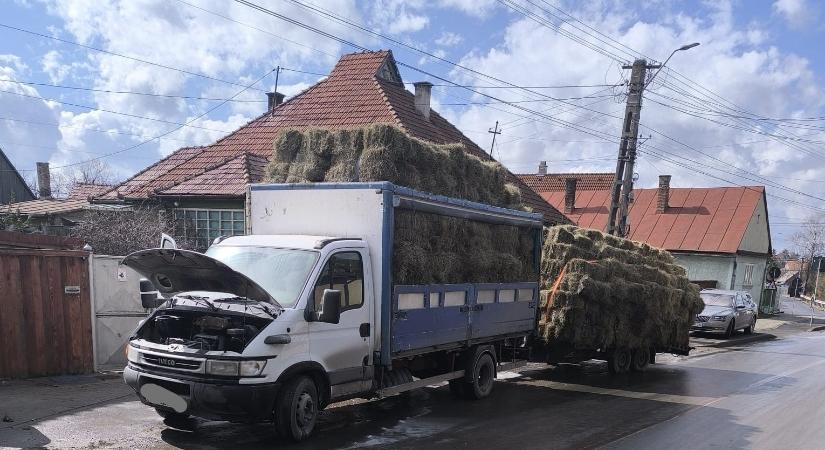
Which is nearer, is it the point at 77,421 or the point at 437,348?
the point at 77,421

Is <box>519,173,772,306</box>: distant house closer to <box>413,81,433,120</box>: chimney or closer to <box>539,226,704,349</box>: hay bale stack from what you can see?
<box>413,81,433,120</box>: chimney

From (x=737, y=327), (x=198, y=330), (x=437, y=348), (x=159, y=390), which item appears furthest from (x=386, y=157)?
(x=737, y=327)

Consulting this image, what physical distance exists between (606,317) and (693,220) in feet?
79.3

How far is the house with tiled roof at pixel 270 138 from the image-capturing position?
15.3m

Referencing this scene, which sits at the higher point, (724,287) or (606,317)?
(606,317)

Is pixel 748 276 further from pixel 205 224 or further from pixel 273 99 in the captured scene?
pixel 205 224

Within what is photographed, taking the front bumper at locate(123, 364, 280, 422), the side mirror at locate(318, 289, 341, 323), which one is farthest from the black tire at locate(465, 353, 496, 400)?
the front bumper at locate(123, 364, 280, 422)

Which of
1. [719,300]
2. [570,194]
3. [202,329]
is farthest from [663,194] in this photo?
[202,329]

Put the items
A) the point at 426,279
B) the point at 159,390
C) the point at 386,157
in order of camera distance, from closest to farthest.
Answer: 1. the point at 159,390
2. the point at 426,279
3. the point at 386,157

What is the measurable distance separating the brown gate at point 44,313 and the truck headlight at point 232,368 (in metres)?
4.14

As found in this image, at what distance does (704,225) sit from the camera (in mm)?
31656

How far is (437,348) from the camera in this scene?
26.3 feet

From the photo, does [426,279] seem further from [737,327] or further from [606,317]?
[737,327]

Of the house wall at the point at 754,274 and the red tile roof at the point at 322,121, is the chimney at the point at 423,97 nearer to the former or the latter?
the red tile roof at the point at 322,121
